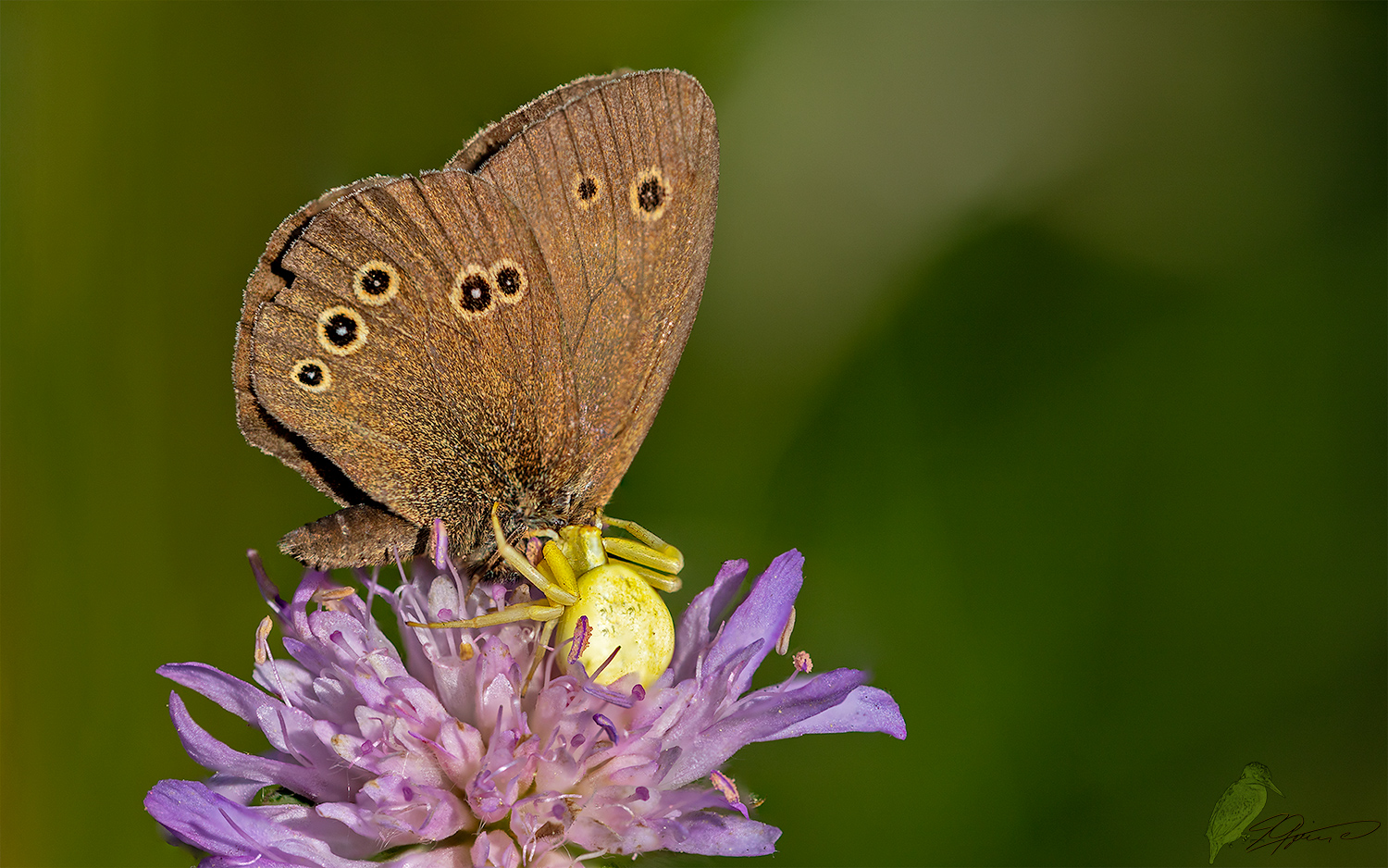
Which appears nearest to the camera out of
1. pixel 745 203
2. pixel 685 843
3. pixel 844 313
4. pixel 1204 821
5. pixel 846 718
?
pixel 685 843

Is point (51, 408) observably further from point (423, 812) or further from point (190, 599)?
point (423, 812)

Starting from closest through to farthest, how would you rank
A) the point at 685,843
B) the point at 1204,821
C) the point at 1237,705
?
the point at 685,843 → the point at 1204,821 → the point at 1237,705

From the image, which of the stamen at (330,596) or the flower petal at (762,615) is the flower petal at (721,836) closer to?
the flower petal at (762,615)

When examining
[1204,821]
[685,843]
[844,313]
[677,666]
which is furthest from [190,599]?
[1204,821]

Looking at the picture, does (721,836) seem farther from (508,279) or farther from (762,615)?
(508,279)
